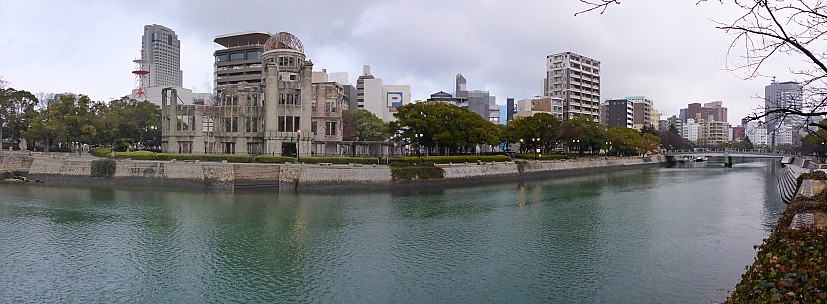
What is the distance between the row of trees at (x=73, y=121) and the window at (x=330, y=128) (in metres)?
29.0

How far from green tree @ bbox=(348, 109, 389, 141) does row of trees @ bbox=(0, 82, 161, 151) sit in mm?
33380

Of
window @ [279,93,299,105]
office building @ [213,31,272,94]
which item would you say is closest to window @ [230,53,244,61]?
office building @ [213,31,272,94]

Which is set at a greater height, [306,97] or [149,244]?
[306,97]

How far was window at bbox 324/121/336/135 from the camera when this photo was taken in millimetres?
67938

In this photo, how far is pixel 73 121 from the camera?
6469 cm

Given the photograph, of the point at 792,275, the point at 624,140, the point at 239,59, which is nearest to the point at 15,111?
the point at 239,59

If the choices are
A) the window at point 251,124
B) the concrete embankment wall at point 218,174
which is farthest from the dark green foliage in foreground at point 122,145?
the window at point 251,124

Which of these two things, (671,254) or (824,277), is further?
(671,254)

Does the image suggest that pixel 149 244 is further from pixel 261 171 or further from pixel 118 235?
pixel 261 171

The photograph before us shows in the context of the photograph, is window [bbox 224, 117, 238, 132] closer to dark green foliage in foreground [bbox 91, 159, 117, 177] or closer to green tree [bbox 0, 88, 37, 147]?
dark green foliage in foreground [bbox 91, 159, 117, 177]

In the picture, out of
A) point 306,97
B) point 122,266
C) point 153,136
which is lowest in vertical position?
point 122,266

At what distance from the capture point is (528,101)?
136875mm

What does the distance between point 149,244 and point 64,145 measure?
72.2 m

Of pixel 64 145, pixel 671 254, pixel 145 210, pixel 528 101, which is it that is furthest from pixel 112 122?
pixel 528 101
